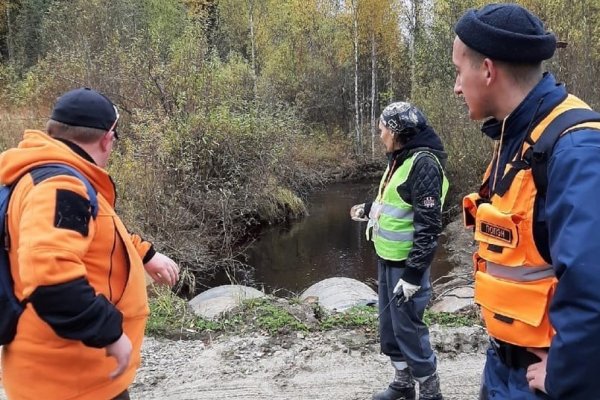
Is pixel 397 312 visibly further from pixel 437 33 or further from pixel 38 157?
pixel 437 33

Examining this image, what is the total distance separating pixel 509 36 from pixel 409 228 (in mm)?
2114

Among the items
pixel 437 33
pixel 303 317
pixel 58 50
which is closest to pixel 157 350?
pixel 303 317

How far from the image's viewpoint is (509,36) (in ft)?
5.58

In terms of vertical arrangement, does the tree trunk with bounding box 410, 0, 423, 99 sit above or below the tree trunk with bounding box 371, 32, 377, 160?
above

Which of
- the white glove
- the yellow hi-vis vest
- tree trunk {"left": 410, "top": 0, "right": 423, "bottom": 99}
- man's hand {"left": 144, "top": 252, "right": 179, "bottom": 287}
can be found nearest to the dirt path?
the white glove

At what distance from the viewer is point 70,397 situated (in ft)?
7.19

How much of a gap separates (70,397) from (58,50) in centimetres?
1589

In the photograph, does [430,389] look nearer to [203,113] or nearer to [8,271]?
[8,271]

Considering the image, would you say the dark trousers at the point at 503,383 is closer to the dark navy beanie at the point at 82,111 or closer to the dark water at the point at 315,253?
the dark navy beanie at the point at 82,111

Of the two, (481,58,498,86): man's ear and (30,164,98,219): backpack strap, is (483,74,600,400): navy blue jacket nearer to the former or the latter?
(481,58,498,86): man's ear

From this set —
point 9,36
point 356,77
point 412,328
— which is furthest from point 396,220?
point 9,36

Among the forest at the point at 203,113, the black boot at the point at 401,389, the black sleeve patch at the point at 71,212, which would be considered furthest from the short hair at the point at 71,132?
the forest at the point at 203,113

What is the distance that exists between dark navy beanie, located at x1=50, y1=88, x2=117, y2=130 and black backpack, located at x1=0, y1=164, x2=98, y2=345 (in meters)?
0.27

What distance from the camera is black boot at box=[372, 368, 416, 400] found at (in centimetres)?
394
